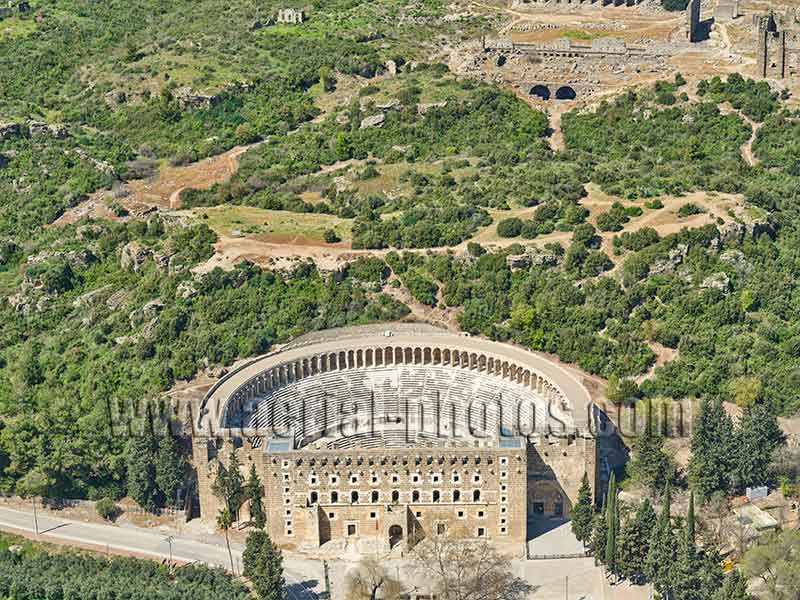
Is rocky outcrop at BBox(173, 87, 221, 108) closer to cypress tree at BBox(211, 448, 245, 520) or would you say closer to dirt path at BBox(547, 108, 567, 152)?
dirt path at BBox(547, 108, 567, 152)

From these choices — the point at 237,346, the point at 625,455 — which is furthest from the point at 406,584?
the point at 237,346

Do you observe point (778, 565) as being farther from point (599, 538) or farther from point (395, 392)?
point (395, 392)

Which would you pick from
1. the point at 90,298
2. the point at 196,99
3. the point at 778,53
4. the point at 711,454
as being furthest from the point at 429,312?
the point at 778,53

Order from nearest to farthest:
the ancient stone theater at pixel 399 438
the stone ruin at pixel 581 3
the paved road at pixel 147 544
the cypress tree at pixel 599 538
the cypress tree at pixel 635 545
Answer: the cypress tree at pixel 635 545 → the cypress tree at pixel 599 538 → the paved road at pixel 147 544 → the ancient stone theater at pixel 399 438 → the stone ruin at pixel 581 3

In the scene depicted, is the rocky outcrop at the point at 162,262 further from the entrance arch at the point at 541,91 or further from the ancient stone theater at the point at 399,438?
the entrance arch at the point at 541,91

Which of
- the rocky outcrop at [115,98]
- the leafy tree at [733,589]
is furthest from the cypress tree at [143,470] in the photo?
the rocky outcrop at [115,98]

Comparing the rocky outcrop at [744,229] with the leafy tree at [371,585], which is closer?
the leafy tree at [371,585]
